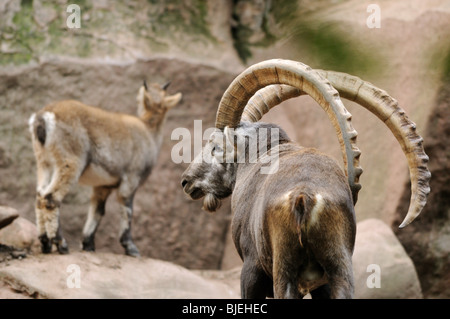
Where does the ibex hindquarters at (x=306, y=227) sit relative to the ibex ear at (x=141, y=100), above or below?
below

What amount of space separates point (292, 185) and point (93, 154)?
576cm

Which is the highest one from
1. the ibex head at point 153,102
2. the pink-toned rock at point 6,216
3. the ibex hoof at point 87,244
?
the ibex head at point 153,102

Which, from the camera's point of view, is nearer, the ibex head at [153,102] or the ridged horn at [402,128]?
the ridged horn at [402,128]

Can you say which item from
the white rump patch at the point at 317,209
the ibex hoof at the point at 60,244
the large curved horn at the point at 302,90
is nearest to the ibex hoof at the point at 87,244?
the ibex hoof at the point at 60,244

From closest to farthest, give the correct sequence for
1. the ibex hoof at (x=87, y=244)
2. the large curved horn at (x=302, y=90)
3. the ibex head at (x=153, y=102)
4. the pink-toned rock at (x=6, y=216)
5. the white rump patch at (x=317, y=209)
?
the white rump patch at (x=317, y=209), the large curved horn at (x=302, y=90), the pink-toned rock at (x=6, y=216), the ibex hoof at (x=87, y=244), the ibex head at (x=153, y=102)

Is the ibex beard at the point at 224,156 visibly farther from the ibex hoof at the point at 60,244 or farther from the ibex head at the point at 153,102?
the ibex head at the point at 153,102

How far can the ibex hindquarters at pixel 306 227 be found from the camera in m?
3.72

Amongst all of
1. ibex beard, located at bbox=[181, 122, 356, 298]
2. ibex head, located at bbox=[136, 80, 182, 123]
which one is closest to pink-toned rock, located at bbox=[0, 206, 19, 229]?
ibex head, located at bbox=[136, 80, 182, 123]

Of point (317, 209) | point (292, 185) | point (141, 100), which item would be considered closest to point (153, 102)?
point (141, 100)

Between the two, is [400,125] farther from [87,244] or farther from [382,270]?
[87,244]

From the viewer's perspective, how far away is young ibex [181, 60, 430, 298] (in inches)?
149

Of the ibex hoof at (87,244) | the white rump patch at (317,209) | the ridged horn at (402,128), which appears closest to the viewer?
the white rump patch at (317,209)

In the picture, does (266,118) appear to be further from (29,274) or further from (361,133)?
(29,274)
